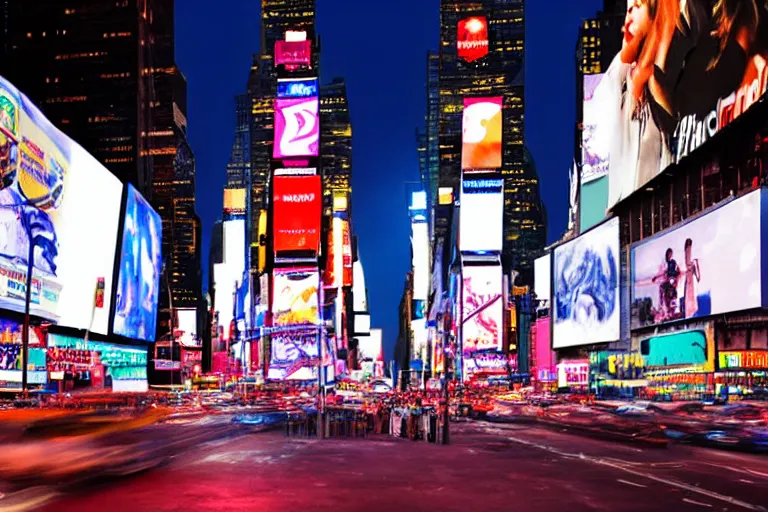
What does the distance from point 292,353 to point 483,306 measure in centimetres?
2551

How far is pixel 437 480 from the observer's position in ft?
59.0

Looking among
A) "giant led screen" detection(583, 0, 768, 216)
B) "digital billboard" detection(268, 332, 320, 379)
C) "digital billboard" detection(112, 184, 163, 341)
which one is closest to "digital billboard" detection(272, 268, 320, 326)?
"digital billboard" detection(268, 332, 320, 379)

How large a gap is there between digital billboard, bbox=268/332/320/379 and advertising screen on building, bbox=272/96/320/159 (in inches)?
876

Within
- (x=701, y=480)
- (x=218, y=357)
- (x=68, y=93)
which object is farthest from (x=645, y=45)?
(x=218, y=357)

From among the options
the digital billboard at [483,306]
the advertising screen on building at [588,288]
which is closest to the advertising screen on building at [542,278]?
→ the digital billboard at [483,306]

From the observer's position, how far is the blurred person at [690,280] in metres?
49.8

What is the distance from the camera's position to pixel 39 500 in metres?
14.2

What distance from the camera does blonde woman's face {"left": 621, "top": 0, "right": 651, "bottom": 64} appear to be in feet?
172

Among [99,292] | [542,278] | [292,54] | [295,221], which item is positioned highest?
[292,54]

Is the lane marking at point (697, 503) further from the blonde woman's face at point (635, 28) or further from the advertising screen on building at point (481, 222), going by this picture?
the advertising screen on building at point (481, 222)

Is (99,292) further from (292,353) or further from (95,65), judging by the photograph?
Answer: (95,65)

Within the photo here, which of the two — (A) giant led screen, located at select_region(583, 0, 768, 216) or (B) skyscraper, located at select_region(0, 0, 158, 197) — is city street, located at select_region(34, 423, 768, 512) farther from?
(B) skyscraper, located at select_region(0, 0, 158, 197)

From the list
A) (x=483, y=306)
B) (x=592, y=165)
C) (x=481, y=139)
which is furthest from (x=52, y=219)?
(x=483, y=306)

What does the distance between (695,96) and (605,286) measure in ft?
66.2
